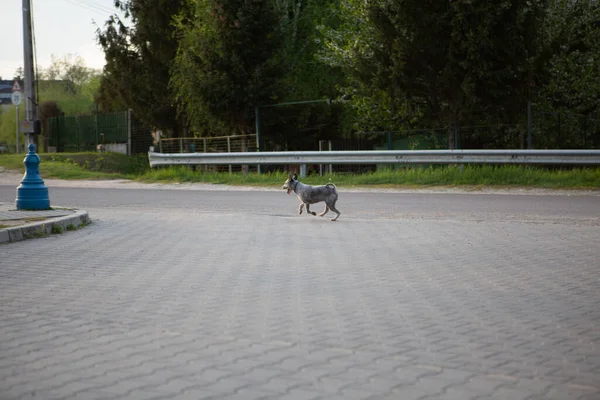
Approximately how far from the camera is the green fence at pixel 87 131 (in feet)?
132

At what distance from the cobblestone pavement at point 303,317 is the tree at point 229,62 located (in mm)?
17470

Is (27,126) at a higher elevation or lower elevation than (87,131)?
lower

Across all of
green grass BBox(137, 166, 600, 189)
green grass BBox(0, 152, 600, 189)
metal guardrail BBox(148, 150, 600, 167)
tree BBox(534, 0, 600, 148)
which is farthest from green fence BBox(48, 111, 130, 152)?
tree BBox(534, 0, 600, 148)

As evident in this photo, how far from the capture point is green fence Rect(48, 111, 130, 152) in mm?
40250

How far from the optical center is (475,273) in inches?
317

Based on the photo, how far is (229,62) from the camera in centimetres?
2789

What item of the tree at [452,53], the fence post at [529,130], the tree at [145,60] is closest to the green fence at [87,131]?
the tree at [145,60]

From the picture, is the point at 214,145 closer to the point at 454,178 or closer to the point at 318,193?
the point at 454,178

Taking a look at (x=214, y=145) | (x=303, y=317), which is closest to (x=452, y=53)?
(x=214, y=145)

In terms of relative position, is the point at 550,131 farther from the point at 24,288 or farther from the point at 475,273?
the point at 24,288

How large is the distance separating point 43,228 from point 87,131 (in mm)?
31590

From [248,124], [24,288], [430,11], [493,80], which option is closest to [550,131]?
[493,80]

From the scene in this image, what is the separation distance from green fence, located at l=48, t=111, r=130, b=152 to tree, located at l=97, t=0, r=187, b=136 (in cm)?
124

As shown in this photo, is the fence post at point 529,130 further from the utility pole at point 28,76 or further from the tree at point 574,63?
the utility pole at point 28,76
